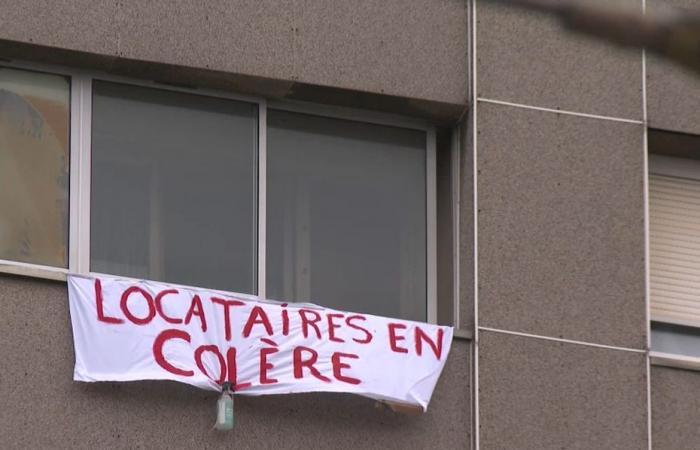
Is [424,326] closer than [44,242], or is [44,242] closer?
[44,242]

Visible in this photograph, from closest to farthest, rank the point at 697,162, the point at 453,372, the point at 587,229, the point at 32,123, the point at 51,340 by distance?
the point at 51,340
the point at 32,123
the point at 453,372
the point at 587,229
the point at 697,162

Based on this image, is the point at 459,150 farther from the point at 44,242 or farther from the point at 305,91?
the point at 44,242

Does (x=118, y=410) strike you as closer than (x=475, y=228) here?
Yes

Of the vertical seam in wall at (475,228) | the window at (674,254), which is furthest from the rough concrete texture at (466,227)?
the window at (674,254)

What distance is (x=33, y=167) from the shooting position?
817cm

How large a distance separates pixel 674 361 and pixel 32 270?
4333 mm

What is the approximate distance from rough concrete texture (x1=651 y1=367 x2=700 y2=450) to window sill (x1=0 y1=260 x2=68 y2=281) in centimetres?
403

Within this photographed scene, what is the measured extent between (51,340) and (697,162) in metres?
5.15

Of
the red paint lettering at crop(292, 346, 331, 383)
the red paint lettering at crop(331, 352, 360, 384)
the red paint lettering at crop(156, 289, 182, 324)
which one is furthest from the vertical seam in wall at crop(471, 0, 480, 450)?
the red paint lettering at crop(156, 289, 182, 324)

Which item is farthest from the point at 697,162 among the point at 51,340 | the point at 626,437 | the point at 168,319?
the point at 51,340

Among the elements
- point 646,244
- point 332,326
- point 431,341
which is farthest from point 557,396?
point 332,326

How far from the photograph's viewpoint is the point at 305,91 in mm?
9016

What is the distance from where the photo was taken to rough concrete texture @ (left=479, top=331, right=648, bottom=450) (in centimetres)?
886

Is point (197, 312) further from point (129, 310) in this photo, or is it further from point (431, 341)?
point (431, 341)
